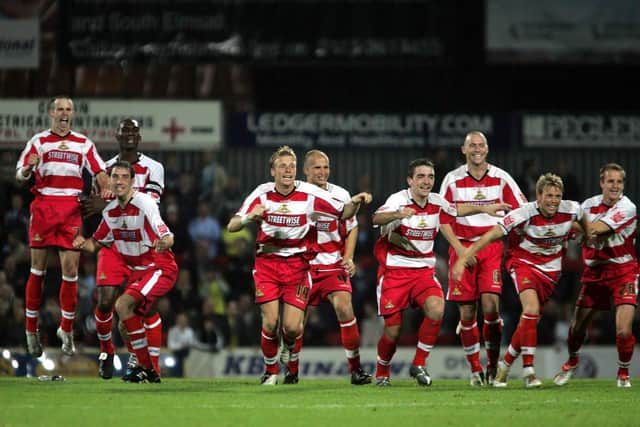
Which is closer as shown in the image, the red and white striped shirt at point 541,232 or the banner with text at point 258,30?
the red and white striped shirt at point 541,232

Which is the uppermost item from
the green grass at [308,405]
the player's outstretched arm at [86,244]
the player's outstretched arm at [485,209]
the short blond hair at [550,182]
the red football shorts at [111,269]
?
the short blond hair at [550,182]

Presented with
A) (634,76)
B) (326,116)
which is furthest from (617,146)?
(326,116)

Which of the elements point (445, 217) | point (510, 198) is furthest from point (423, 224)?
point (510, 198)

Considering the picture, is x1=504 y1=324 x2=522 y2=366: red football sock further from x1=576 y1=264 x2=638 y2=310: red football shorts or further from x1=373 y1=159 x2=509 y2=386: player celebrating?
x1=576 y1=264 x2=638 y2=310: red football shorts

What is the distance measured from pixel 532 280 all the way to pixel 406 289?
1205mm

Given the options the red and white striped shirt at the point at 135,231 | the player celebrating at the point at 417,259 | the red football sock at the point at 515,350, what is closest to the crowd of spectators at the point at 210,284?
the red and white striped shirt at the point at 135,231

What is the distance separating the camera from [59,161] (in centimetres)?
1248

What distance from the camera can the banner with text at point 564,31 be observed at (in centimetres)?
2100

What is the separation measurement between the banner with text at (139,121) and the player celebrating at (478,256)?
28.0ft

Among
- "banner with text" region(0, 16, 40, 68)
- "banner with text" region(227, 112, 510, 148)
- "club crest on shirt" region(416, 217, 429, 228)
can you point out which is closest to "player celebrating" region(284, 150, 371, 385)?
"club crest on shirt" region(416, 217, 429, 228)

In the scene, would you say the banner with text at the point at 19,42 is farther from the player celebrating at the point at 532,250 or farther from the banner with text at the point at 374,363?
the player celebrating at the point at 532,250

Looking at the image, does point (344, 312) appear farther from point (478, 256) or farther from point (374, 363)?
point (374, 363)

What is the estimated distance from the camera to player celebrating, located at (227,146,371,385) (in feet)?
39.2

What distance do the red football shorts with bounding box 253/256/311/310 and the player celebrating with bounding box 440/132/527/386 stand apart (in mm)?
1525
